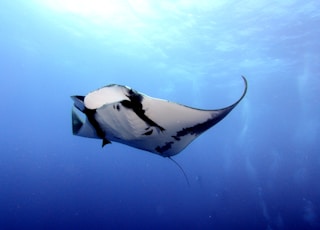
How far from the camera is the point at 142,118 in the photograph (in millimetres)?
2908

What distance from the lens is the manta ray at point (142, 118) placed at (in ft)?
8.48

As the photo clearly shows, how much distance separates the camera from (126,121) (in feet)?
9.66

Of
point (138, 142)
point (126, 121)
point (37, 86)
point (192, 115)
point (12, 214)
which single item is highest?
point (37, 86)

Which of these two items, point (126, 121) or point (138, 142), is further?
point (138, 142)

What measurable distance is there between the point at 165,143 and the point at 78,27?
19.8m

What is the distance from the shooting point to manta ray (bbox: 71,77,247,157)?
8.48 feet

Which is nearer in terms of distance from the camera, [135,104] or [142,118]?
[135,104]

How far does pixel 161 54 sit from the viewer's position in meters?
22.0

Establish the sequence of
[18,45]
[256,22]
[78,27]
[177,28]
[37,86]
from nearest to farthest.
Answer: [256,22] → [177,28] → [78,27] → [18,45] → [37,86]

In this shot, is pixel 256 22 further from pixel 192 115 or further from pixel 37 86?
pixel 37 86

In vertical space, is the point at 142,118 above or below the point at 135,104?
below

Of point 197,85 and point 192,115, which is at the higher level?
point 197,85

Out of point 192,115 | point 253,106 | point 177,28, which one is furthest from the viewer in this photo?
point 253,106

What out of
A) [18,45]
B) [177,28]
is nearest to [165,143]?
[177,28]
